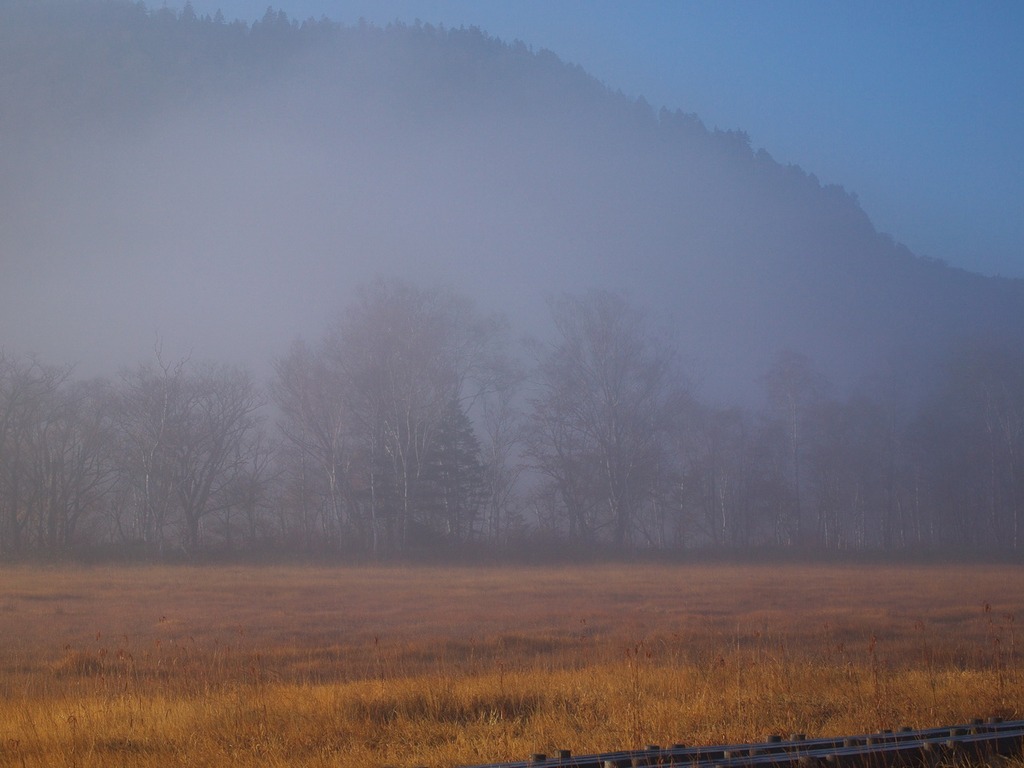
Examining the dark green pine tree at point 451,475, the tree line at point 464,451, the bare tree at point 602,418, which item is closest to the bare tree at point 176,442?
the tree line at point 464,451

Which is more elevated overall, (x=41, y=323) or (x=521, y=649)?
(x=41, y=323)

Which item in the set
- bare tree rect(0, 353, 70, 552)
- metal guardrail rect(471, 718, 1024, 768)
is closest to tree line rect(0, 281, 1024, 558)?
bare tree rect(0, 353, 70, 552)

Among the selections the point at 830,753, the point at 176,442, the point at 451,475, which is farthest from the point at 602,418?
the point at 830,753

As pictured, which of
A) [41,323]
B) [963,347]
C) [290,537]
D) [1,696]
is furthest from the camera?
[41,323]

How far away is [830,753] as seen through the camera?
5.35 meters

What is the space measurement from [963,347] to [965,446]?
31.2 ft

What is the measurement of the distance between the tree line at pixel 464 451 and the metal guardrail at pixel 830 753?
3962 centimetres

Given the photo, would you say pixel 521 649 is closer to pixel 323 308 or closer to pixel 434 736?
pixel 434 736

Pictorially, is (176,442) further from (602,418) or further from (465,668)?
(465,668)

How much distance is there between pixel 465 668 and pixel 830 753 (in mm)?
7517

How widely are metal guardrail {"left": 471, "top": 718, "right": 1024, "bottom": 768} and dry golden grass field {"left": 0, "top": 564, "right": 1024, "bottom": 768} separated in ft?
3.34

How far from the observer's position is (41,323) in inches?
4665

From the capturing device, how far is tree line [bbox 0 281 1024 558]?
45406 millimetres

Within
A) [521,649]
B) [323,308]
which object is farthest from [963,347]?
[323,308]
